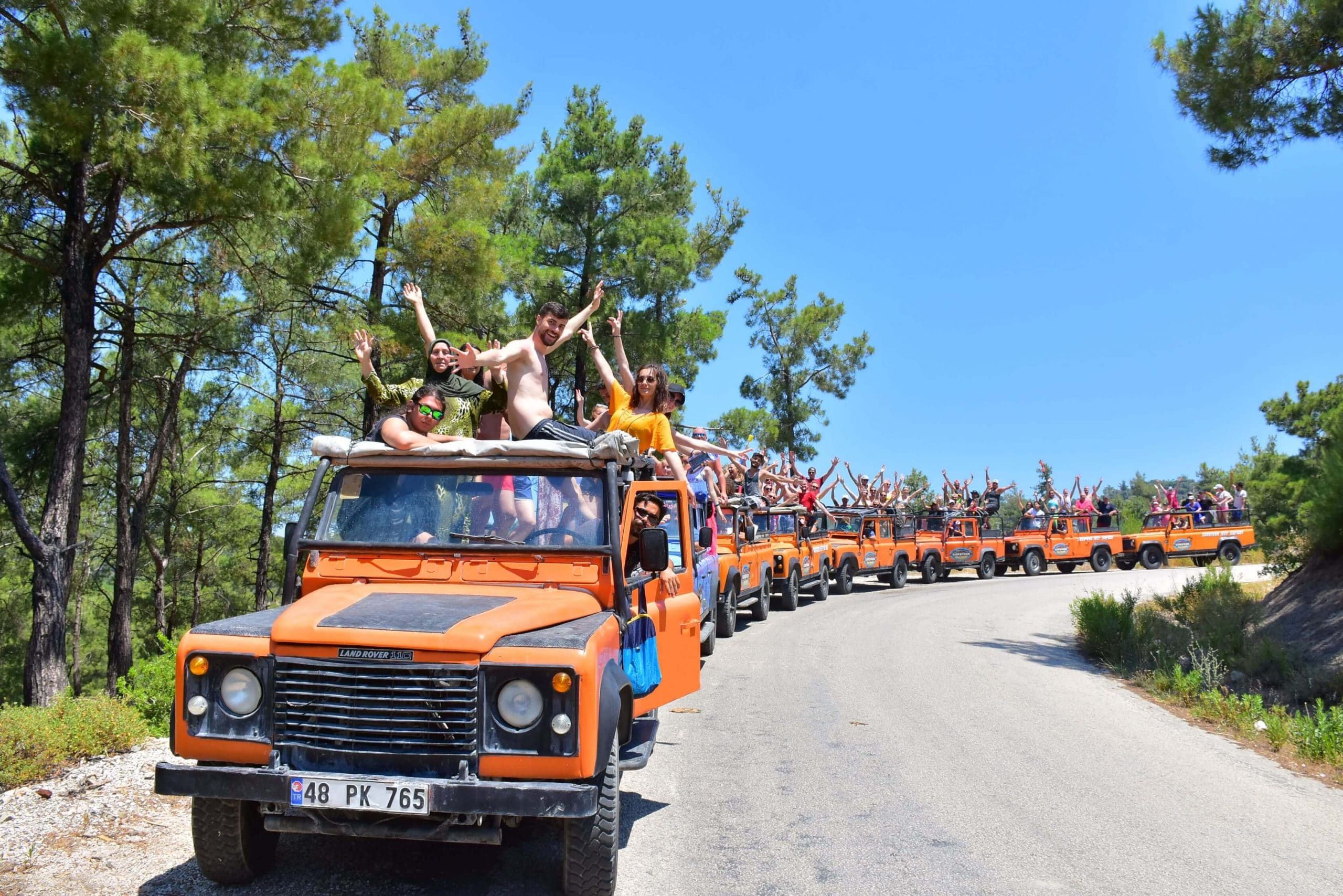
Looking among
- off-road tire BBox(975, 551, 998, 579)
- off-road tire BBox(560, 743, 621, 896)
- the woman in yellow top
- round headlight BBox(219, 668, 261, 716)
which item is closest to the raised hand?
the woman in yellow top

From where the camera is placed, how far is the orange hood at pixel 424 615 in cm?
386

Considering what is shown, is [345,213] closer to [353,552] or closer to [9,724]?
[9,724]

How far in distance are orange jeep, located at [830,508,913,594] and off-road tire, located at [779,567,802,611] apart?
3.65m

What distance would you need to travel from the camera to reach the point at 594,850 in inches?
161

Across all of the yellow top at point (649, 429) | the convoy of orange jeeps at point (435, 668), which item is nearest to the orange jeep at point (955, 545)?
the yellow top at point (649, 429)

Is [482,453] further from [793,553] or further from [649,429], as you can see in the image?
[793,553]

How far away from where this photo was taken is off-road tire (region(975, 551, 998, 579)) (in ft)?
94.6

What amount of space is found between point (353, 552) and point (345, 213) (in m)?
8.28

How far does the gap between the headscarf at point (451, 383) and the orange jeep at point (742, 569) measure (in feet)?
22.7

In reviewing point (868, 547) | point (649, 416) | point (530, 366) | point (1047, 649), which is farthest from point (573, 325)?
point (868, 547)

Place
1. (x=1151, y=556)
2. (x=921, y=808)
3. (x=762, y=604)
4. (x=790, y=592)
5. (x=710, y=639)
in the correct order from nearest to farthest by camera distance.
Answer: (x=921, y=808), (x=710, y=639), (x=762, y=604), (x=790, y=592), (x=1151, y=556)

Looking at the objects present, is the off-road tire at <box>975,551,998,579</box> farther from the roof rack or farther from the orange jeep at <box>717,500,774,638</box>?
the roof rack

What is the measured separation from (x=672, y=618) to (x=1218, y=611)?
11.3m

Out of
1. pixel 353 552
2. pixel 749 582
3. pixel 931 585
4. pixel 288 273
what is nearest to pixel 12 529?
pixel 288 273
